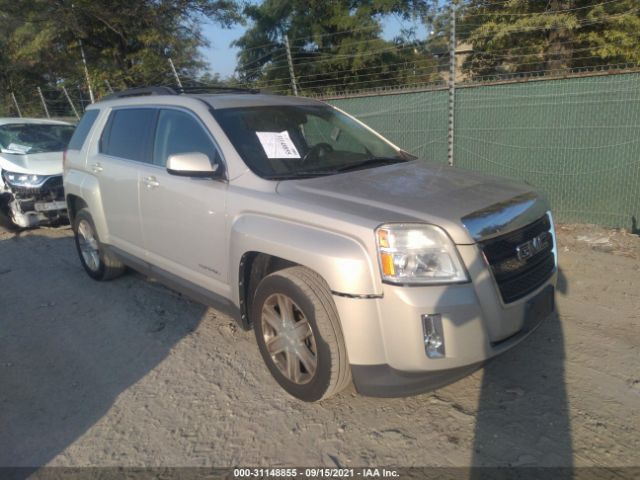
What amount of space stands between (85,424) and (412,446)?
74.8 inches

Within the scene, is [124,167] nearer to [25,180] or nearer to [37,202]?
[37,202]

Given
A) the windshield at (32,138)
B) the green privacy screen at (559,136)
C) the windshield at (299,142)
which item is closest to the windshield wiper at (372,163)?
the windshield at (299,142)

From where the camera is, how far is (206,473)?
8.61 ft

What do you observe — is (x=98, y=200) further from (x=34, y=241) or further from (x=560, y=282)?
(x=560, y=282)

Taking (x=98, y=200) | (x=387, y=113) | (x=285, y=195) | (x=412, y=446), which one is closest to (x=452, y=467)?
(x=412, y=446)

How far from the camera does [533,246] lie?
3082 millimetres

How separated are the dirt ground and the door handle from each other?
3.86 ft

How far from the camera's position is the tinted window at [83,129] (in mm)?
5320

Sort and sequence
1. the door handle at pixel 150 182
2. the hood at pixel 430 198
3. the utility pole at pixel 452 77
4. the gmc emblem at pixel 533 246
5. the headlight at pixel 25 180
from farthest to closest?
the headlight at pixel 25 180 → the utility pole at pixel 452 77 → the door handle at pixel 150 182 → the gmc emblem at pixel 533 246 → the hood at pixel 430 198

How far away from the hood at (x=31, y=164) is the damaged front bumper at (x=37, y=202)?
0.14 m

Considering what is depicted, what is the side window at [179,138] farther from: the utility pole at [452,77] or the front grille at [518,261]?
the utility pole at [452,77]

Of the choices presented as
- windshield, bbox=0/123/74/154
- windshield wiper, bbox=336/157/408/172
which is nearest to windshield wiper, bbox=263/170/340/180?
windshield wiper, bbox=336/157/408/172

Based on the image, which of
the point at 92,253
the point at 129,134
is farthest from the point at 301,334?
the point at 92,253

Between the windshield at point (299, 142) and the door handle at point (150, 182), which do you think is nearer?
the windshield at point (299, 142)
